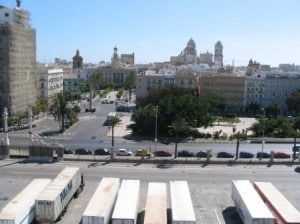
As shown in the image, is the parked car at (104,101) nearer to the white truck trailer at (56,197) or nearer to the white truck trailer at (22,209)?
the white truck trailer at (56,197)

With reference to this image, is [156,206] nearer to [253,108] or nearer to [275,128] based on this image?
[275,128]

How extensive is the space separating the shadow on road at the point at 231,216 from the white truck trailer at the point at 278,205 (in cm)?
272

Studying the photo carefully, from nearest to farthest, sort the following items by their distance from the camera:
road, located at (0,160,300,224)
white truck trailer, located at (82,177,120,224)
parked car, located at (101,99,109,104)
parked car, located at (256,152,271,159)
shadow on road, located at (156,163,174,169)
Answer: white truck trailer, located at (82,177,120,224), road, located at (0,160,300,224), shadow on road, located at (156,163,174,169), parked car, located at (256,152,271,159), parked car, located at (101,99,109,104)

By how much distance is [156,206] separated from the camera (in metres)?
32.8

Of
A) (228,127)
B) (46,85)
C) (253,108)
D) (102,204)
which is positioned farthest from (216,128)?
(102,204)

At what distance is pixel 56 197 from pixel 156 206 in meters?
7.37

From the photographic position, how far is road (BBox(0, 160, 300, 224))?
39281 mm

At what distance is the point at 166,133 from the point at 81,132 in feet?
52.0

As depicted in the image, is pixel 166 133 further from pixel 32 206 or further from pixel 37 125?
pixel 32 206

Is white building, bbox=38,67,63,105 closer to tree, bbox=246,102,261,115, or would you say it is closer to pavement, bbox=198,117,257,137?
pavement, bbox=198,117,257,137

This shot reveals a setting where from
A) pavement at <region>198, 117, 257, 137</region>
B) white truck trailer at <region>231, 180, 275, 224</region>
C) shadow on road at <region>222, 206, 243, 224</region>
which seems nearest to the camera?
white truck trailer at <region>231, 180, 275, 224</region>

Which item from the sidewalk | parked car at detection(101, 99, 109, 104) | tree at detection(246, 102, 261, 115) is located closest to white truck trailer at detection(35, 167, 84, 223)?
the sidewalk

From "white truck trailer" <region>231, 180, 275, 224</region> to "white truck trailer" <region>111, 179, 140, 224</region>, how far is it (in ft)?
25.9

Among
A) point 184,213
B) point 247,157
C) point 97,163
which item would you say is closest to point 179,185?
point 184,213
